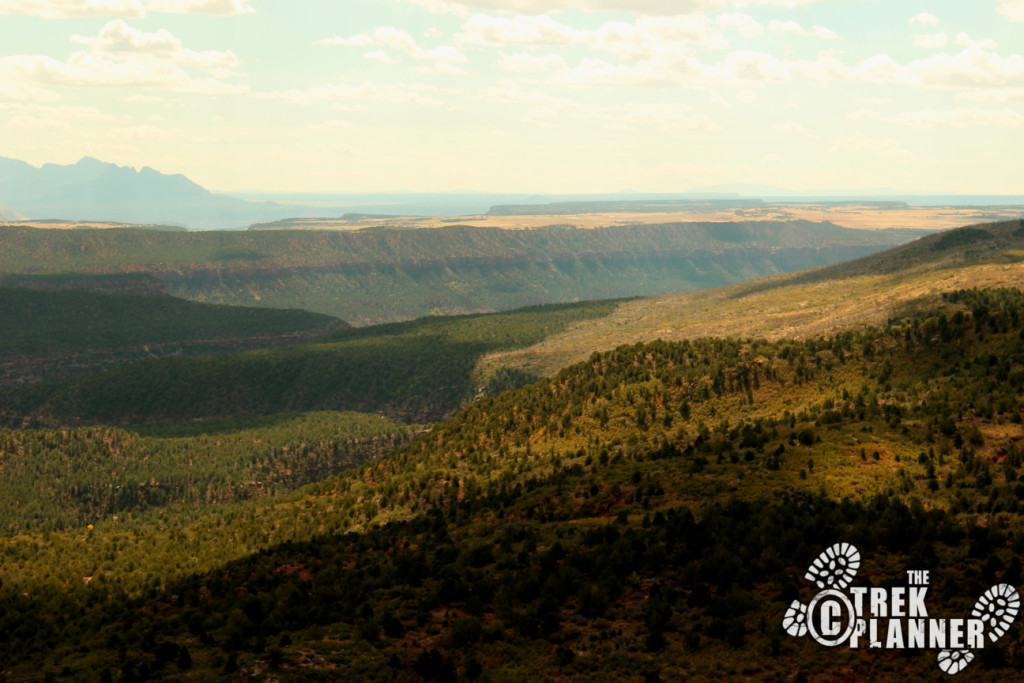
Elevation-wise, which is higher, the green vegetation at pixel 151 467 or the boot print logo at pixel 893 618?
the boot print logo at pixel 893 618

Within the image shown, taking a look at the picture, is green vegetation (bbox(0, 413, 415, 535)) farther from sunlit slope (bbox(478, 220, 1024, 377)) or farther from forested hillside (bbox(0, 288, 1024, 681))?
sunlit slope (bbox(478, 220, 1024, 377))

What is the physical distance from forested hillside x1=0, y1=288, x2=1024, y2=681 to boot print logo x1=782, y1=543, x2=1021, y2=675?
21.6 inches

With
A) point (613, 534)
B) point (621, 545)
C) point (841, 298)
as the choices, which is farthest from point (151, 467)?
point (841, 298)

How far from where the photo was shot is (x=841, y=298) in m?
144

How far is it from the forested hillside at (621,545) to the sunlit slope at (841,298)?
94.3ft

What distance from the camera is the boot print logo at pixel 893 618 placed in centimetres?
2967

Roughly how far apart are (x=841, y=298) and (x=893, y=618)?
120774 millimetres

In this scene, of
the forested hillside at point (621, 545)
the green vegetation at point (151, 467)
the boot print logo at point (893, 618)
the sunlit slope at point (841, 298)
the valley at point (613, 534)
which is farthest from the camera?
the green vegetation at point (151, 467)

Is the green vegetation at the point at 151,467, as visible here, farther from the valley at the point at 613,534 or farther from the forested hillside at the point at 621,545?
the forested hillside at the point at 621,545

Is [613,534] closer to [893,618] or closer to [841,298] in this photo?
[893,618]

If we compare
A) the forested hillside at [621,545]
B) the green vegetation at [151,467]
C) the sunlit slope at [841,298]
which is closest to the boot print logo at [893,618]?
the forested hillside at [621,545]

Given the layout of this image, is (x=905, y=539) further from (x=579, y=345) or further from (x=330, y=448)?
(x=579, y=345)

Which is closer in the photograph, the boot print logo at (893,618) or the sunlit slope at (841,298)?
the boot print logo at (893,618)

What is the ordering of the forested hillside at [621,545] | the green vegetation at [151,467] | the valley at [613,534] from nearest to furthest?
1. the forested hillside at [621,545]
2. the valley at [613,534]
3. the green vegetation at [151,467]
